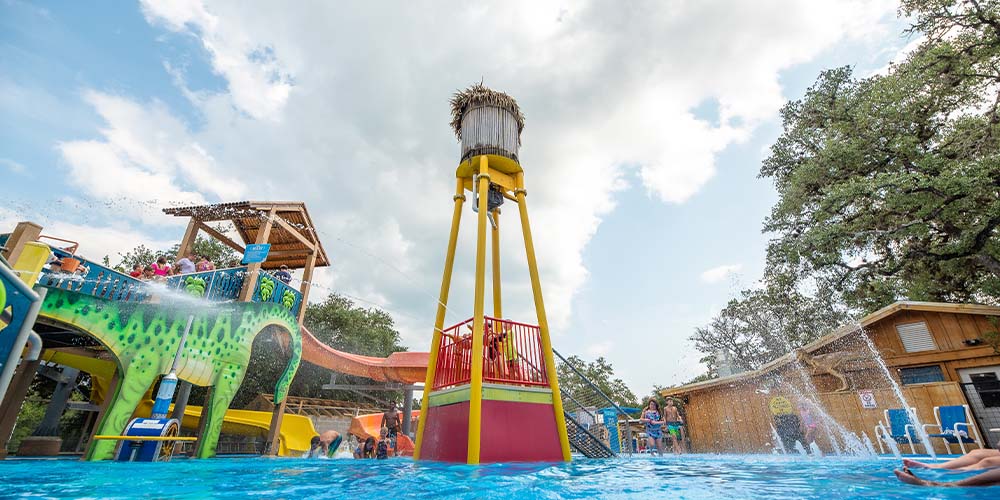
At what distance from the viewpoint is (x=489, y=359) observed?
7699 millimetres

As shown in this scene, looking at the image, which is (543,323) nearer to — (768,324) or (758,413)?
(758,413)

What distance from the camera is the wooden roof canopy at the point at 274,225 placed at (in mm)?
11531

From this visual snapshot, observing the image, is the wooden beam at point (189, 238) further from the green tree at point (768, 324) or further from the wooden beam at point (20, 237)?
the green tree at point (768, 324)

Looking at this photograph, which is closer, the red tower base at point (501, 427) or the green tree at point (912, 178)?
the red tower base at point (501, 427)

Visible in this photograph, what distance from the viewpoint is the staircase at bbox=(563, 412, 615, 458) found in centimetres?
841

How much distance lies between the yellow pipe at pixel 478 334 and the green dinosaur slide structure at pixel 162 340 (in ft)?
19.8

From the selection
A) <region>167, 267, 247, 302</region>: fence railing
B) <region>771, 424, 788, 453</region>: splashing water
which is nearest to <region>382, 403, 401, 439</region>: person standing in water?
<region>167, 267, 247, 302</region>: fence railing

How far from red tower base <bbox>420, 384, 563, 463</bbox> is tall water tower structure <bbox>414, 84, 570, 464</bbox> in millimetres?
16

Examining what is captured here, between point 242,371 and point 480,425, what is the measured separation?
654 cm

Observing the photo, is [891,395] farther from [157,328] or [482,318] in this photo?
[157,328]

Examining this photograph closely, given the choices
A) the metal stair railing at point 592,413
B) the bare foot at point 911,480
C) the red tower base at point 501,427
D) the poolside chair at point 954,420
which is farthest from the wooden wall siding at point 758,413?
the red tower base at point 501,427

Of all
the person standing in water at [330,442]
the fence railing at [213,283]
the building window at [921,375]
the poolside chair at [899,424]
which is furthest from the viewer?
the person standing in water at [330,442]

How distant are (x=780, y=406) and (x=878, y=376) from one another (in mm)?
2816

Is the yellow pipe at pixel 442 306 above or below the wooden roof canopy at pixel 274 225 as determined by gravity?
below
